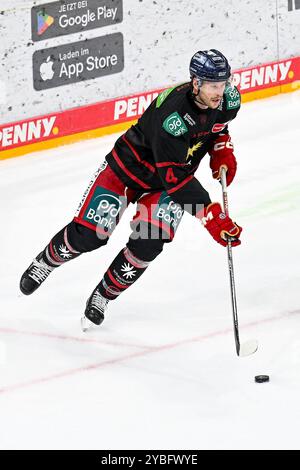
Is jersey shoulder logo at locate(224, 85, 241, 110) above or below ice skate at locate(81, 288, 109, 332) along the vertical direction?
above

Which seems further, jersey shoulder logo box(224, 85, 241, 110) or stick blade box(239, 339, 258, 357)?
jersey shoulder logo box(224, 85, 241, 110)

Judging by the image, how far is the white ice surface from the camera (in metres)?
4.77

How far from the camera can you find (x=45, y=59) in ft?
29.0

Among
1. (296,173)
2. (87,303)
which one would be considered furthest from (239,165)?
(87,303)

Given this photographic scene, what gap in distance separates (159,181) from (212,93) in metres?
0.54

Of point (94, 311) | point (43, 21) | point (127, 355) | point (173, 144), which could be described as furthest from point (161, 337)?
point (43, 21)

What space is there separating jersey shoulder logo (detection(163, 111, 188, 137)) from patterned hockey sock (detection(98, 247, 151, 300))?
670 millimetres

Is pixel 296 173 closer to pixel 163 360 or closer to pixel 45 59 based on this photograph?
pixel 45 59

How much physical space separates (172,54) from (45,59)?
1.08 m

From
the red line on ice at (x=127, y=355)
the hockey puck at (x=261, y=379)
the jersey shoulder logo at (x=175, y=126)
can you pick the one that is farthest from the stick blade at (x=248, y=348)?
the jersey shoulder logo at (x=175, y=126)

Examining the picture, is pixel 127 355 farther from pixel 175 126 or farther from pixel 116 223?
pixel 175 126

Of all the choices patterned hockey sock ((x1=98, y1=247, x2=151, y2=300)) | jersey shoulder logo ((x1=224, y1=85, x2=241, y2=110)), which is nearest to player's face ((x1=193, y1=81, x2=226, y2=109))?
jersey shoulder logo ((x1=224, y1=85, x2=241, y2=110))

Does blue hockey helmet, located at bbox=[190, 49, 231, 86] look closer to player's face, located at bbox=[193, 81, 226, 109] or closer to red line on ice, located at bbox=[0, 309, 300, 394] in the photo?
player's face, located at bbox=[193, 81, 226, 109]

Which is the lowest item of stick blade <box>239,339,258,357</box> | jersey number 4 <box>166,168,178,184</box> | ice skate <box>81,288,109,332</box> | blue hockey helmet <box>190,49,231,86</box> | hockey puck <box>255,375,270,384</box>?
hockey puck <box>255,375,270,384</box>
